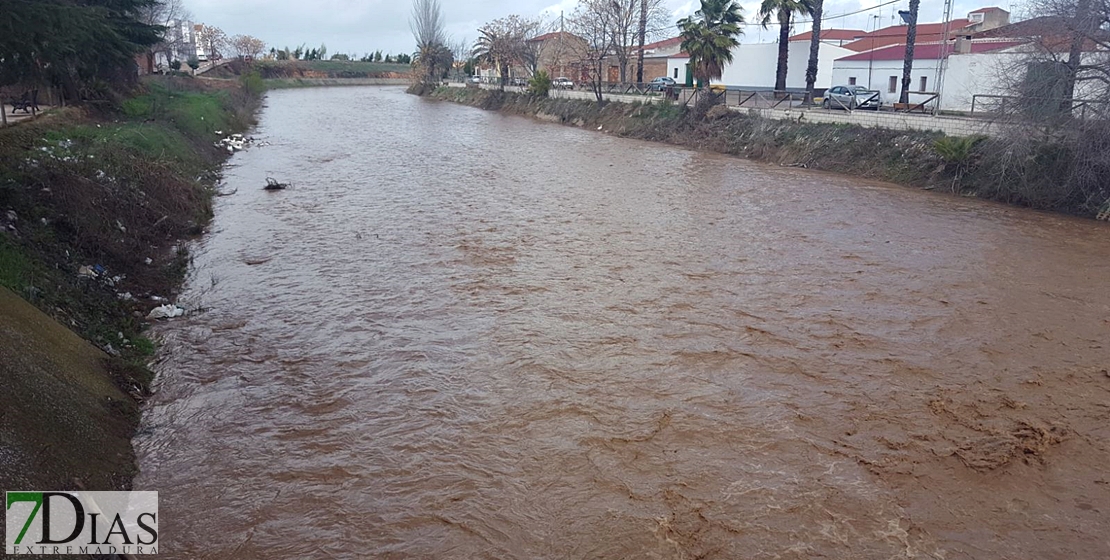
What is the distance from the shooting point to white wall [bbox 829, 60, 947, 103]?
3394 centimetres

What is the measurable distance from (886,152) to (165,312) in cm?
2073

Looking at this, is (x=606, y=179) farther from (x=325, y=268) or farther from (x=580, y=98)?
(x=580, y=98)

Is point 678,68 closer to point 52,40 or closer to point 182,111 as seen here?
point 182,111

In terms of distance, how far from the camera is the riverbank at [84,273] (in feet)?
19.7

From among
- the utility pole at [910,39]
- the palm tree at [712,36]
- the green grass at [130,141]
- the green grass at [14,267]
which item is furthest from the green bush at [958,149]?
the green grass at [14,267]

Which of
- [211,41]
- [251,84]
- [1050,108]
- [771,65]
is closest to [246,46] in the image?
[211,41]

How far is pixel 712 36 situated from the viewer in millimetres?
34344

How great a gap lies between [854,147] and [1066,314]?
46.5ft

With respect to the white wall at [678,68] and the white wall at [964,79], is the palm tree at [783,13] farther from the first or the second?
the white wall at [678,68]

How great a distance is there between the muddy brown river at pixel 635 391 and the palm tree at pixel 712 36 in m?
19.9

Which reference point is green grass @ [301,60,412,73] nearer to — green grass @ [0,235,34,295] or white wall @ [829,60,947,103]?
white wall @ [829,60,947,103]

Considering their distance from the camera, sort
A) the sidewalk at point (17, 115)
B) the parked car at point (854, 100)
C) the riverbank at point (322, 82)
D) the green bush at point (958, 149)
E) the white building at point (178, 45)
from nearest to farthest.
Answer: the sidewalk at point (17, 115)
the green bush at point (958, 149)
the parked car at point (854, 100)
the white building at point (178, 45)
the riverbank at point (322, 82)

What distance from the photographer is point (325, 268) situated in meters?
12.9

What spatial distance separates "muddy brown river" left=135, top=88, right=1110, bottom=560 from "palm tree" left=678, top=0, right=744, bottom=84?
65.3ft
